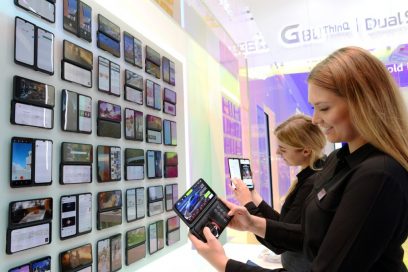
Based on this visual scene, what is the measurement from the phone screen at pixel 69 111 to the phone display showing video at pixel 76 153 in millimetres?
77

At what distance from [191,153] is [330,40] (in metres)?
1.98

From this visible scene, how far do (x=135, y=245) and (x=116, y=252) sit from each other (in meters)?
0.18

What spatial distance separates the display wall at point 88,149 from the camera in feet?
4.33

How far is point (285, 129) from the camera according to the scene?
1.85 meters

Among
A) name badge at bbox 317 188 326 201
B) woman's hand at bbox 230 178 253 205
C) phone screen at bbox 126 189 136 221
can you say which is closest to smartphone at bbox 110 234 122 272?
phone screen at bbox 126 189 136 221

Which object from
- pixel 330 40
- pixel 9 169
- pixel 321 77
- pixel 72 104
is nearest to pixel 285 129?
pixel 321 77

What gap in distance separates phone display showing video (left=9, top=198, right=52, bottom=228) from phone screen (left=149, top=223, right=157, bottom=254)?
2.94 ft

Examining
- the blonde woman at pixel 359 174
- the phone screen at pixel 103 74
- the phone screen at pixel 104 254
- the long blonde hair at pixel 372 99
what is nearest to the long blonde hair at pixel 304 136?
the blonde woman at pixel 359 174

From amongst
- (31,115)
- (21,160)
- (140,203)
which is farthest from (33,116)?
(140,203)

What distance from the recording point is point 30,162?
1364 mm

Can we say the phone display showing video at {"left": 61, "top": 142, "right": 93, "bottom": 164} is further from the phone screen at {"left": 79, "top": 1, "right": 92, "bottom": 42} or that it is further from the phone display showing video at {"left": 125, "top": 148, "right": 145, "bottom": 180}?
the phone screen at {"left": 79, "top": 1, "right": 92, "bottom": 42}

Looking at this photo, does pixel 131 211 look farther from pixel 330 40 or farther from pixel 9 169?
pixel 330 40

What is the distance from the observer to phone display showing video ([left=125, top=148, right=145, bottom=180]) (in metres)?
2.00

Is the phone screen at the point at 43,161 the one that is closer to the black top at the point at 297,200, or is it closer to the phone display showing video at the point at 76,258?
the phone display showing video at the point at 76,258
